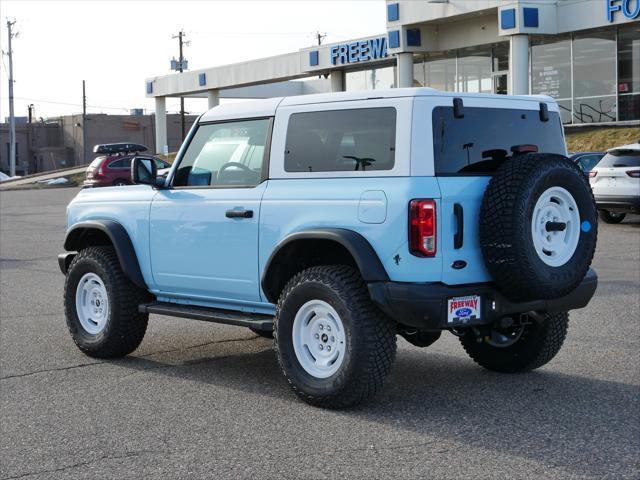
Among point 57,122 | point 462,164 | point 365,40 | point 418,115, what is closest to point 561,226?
point 462,164

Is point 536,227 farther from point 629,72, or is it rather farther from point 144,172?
point 629,72

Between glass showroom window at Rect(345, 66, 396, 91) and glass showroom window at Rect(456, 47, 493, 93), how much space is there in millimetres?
4260

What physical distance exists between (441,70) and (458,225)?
122 feet

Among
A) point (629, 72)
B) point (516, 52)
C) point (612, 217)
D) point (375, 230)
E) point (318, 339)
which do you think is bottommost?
point (318, 339)

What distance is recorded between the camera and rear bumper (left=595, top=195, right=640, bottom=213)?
19.2m

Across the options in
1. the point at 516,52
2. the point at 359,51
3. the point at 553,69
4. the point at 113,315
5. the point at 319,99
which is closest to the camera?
the point at 319,99

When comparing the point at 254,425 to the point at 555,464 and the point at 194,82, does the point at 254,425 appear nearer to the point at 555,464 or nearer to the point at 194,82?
the point at 555,464

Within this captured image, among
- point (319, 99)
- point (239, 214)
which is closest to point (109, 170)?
point (239, 214)

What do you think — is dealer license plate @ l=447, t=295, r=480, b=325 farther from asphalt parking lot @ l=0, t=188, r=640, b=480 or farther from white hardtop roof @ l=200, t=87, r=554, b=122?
white hardtop roof @ l=200, t=87, r=554, b=122

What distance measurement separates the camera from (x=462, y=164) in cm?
641

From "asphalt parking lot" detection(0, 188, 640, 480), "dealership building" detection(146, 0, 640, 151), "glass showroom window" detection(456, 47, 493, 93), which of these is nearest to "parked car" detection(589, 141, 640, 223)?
"asphalt parking lot" detection(0, 188, 640, 480)

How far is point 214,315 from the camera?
7352 mm


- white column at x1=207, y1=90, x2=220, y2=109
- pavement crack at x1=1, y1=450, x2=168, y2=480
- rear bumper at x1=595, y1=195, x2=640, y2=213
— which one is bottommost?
pavement crack at x1=1, y1=450, x2=168, y2=480

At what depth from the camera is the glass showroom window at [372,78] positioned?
45875 millimetres
